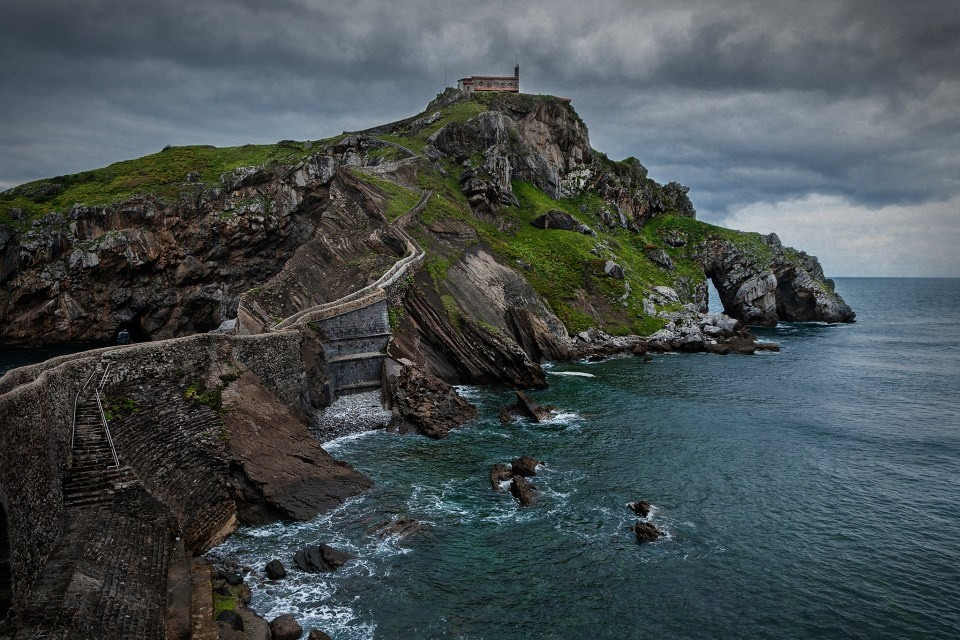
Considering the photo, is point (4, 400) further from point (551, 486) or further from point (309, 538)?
point (551, 486)

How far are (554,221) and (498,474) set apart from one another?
6737 centimetres

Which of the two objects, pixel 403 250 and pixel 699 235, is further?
pixel 699 235

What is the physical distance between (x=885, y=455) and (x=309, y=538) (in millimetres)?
38513

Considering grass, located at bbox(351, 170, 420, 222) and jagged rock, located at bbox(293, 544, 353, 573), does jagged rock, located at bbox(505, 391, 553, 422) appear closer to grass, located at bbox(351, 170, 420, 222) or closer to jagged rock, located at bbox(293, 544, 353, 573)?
jagged rock, located at bbox(293, 544, 353, 573)

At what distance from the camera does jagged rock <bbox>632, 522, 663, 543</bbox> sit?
24.9 metres

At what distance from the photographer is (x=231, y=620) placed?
18.1m

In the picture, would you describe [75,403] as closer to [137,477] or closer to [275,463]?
[137,477]

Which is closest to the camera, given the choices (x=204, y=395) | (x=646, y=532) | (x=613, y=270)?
(x=646, y=532)

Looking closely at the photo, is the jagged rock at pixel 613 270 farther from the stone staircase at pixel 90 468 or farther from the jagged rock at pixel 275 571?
the stone staircase at pixel 90 468

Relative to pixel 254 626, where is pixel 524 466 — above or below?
above

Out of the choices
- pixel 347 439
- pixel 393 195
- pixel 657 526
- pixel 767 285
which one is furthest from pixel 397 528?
pixel 767 285

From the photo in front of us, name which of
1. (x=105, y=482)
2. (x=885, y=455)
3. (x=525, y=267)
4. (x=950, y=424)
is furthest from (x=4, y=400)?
(x=525, y=267)

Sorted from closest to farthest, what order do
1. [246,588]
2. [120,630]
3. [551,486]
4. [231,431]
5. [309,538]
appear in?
[120,630] < [246,588] < [309,538] < [231,431] < [551,486]

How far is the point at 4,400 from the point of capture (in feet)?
51.0
